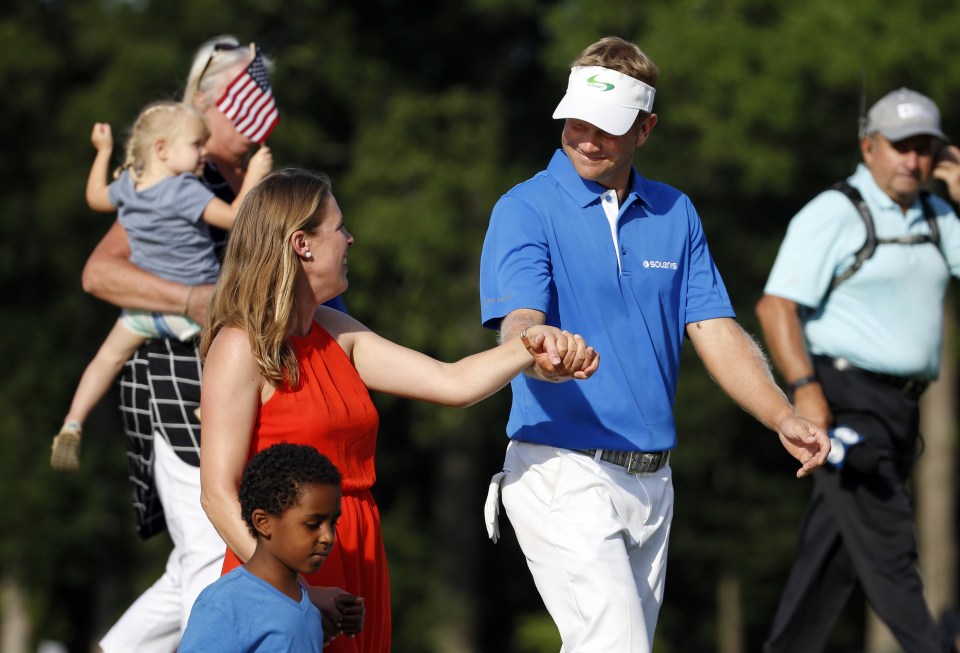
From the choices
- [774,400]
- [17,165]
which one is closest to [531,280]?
[774,400]

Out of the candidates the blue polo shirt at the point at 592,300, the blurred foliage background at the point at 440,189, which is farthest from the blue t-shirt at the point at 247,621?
the blurred foliage background at the point at 440,189

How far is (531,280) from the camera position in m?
4.28

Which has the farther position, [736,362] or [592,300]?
[736,362]

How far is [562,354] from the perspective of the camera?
12.4 ft

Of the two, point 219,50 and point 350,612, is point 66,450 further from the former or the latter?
point 350,612

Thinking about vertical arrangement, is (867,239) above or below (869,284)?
above

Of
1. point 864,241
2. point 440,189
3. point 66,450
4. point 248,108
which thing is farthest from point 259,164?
point 440,189

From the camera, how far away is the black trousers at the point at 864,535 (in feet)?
19.5

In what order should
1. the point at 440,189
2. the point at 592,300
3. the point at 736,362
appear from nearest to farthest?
the point at 592,300 < the point at 736,362 < the point at 440,189

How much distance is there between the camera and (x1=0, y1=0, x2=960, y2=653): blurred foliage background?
18.5 meters

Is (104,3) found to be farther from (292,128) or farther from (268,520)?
(268,520)

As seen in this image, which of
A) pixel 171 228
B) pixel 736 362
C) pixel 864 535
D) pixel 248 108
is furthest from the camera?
pixel 864 535

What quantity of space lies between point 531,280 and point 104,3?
66.3 feet

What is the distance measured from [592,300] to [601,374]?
22cm
